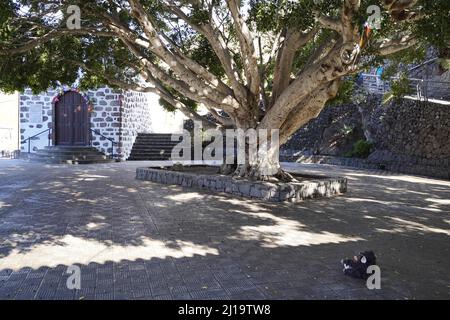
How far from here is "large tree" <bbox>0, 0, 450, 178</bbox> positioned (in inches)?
256

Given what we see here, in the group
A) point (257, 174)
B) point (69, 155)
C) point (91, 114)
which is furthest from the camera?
point (91, 114)

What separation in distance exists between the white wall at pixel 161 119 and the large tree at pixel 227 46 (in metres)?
10.3

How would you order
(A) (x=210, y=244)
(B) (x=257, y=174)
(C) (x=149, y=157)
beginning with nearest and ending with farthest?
(A) (x=210, y=244) → (B) (x=257, y=174) → (C) (x=149, y=157)

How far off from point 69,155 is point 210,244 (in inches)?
511

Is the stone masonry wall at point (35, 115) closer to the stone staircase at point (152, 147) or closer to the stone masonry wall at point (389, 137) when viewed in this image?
the stone staircase at point (152, 147)

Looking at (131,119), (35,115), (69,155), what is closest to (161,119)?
(131,119)

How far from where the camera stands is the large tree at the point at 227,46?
6.51 m

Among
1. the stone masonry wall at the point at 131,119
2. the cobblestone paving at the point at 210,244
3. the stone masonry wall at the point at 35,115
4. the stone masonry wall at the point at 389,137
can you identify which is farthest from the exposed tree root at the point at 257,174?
the stone masonry wall at the point at 35,115

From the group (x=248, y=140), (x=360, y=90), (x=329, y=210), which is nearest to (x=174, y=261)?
(x=329, y=210)

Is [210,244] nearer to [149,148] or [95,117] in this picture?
[95,117]

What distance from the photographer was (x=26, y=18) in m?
8.77

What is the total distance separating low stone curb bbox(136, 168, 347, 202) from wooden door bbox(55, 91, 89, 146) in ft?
28.6

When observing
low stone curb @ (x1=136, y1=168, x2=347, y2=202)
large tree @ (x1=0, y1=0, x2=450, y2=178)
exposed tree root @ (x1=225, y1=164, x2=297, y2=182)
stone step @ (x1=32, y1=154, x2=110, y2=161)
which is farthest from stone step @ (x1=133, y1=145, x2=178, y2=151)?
exposed tree root @ (x1=225, y1=164, x2=297, y2=182)

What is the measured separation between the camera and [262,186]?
8.24m
